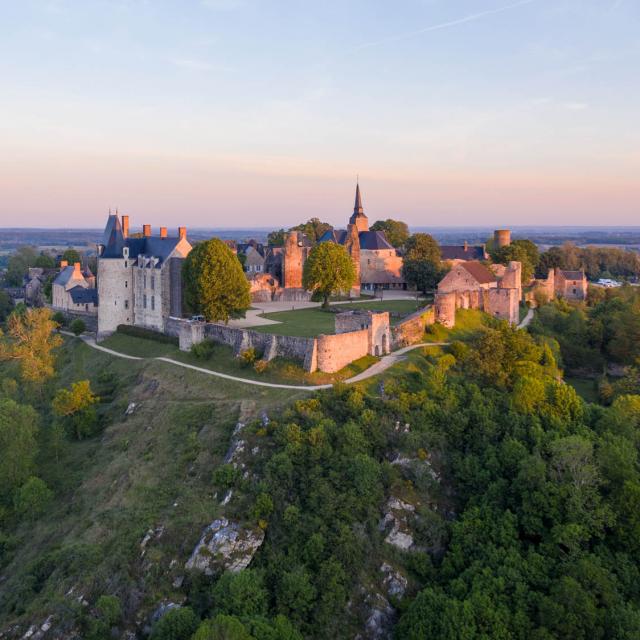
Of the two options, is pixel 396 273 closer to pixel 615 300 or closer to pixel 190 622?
pixel 615 300

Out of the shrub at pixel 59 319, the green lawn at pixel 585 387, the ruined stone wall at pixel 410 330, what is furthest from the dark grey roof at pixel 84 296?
the green lawn at pixel 585 387

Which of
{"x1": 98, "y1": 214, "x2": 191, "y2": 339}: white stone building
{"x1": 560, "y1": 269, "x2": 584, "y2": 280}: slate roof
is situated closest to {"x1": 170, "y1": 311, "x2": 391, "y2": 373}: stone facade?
{"x1": 98, "y1": 214, "x2": 191, "y2": 339}: white stone building

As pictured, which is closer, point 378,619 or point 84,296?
point 378,619

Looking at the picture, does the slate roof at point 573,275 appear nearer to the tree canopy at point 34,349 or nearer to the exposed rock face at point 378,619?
the tree canopy at point 34,349

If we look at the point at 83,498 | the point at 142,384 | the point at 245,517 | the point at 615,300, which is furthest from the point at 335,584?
the point at 615,300

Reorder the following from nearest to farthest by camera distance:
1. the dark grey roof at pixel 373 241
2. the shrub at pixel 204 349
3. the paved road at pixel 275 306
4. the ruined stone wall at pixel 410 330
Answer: the ruined stone wall at pixel 410 330 → the shrub at pixel 204 349 → the paved road at pixel 275 306 → the dark grey roof at pixel 373 241

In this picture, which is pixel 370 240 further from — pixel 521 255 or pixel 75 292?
pixel 75 292

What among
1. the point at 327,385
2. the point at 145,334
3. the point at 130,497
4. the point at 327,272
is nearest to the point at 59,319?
the point at 145,334

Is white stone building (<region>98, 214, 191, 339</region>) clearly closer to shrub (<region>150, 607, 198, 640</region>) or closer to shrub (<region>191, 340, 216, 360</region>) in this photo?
shrub (<region>191, 340, 216, 360</region>)
